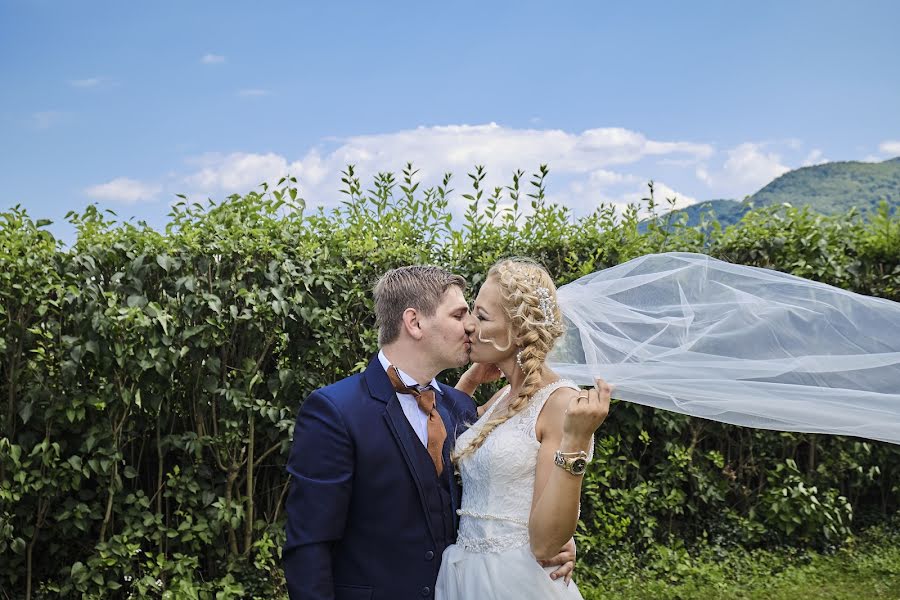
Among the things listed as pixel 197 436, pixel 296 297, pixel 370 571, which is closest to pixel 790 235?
pixel 296 297

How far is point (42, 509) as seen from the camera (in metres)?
4.83

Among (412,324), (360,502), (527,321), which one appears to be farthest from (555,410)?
(360,502)

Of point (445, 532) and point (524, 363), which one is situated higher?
point (524, 363)

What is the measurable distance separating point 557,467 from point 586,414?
172 mm

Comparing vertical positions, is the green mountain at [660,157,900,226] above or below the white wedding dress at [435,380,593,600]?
above

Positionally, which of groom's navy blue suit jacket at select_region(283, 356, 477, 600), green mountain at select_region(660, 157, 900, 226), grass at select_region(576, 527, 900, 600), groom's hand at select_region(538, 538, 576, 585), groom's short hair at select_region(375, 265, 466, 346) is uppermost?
green mountain at select_region(660, 157, 900, 226)

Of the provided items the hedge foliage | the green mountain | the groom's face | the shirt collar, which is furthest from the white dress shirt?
the green mountain

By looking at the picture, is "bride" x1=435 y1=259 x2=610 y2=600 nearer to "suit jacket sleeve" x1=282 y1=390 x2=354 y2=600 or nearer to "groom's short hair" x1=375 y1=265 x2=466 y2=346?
"groom's short hair" x1=375 y1=265 x2=466 y2=346

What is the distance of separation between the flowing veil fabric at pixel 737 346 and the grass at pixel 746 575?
2.83 m

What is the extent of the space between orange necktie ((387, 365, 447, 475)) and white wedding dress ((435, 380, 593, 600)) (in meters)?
0.11

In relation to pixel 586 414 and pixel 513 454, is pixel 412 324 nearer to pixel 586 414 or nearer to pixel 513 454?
pixel 513 454

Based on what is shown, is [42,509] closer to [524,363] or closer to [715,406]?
[524,363]

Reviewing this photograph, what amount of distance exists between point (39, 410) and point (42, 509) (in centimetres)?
55

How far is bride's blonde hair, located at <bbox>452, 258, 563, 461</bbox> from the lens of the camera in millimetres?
2709
